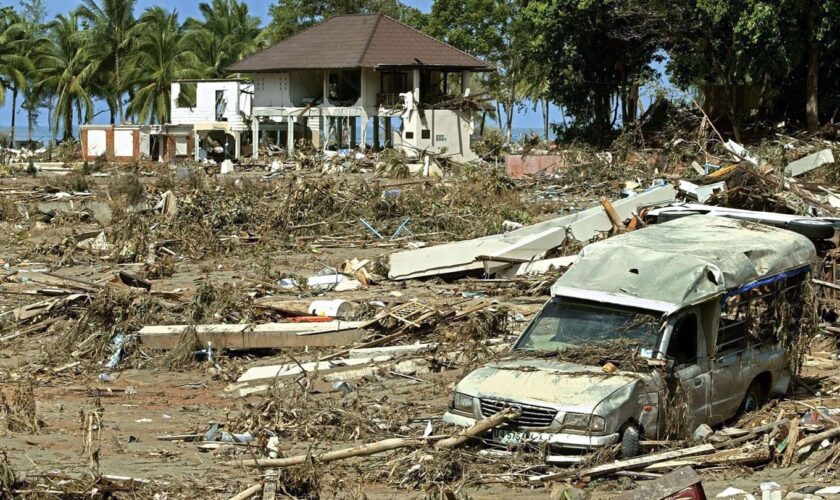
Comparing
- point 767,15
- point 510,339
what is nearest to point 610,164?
point 767,15

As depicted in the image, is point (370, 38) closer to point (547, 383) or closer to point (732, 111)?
point (732, 111)

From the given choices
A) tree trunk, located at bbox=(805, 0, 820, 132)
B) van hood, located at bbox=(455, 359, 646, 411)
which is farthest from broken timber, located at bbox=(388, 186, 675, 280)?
tree trunk, located at bbox=(805, 0, 820, 132)

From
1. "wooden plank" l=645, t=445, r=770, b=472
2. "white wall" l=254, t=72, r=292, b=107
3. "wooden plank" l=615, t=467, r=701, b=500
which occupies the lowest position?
"wooden plank" l=645, t=445, r=770, b=472

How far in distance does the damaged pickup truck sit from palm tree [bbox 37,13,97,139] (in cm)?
5855

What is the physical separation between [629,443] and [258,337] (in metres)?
6.77

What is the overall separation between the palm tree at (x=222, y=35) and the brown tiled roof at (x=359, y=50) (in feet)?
42.3

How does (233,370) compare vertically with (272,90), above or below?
below

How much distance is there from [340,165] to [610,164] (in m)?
10.9

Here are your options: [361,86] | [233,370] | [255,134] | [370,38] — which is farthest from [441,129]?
[233,370]

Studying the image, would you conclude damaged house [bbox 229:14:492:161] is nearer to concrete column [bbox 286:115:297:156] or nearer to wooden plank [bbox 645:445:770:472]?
concrete column [bbox 286:115:297:156]

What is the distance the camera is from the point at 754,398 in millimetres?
10992

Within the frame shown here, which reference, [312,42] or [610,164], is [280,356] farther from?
[312,42]

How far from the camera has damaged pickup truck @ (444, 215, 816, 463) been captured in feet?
29.4

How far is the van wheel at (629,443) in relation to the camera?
8.85 meters
